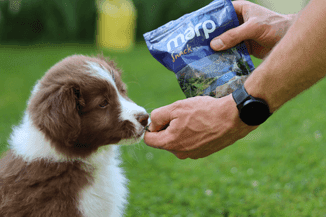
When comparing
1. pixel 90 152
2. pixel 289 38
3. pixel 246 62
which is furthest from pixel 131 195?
pixel 289 38

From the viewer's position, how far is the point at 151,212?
3783 millimetres

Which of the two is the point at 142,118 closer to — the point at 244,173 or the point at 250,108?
the point at 250,108

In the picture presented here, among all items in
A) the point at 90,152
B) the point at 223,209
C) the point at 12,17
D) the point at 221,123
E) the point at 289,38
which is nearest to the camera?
the point at 289,38

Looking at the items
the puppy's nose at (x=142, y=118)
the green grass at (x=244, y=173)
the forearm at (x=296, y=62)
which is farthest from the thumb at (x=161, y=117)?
the green grass at (x=244, y=173)

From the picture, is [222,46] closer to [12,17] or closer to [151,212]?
[151,212]

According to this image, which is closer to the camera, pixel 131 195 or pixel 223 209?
pixel 223 209

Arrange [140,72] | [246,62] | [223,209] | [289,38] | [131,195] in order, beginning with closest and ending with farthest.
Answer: [289,38] → [246,62] → [223,209] → [131,195] → [140,72]

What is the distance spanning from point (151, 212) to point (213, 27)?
95.0 inches

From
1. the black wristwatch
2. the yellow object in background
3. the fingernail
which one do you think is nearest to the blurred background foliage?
the yellow object in background

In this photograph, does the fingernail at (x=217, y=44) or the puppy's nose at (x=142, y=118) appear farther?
the puppy's nose at (x=142, y=118)

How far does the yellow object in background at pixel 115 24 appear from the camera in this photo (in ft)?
38.4

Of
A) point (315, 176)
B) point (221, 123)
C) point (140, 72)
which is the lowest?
point (140, 72)

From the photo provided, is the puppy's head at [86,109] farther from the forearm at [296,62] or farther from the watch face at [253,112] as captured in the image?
the forearm at [296,62]

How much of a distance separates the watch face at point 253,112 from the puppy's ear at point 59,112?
1307 mm
